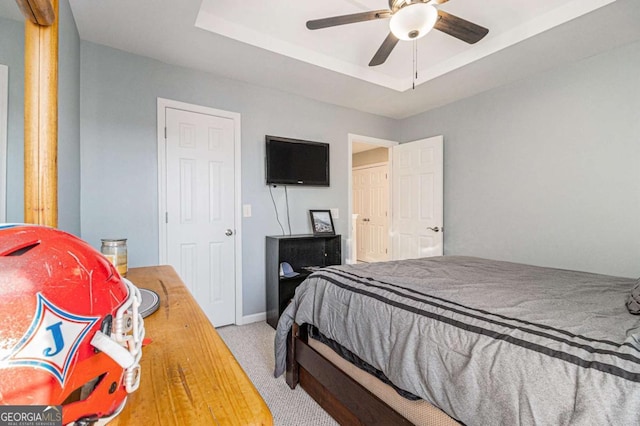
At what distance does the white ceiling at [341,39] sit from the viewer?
210 centimetres

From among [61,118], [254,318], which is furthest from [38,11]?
[254,318]

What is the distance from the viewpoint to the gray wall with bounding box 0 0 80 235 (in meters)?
0.69

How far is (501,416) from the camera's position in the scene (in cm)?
88

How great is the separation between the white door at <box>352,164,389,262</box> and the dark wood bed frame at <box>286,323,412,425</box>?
13.4 ft

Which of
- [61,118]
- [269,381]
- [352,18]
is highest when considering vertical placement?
[352,18]

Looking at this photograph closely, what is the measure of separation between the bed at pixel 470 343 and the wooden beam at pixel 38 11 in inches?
54.1

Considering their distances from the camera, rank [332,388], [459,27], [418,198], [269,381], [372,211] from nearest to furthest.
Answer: [332,388] < [459,27] < [269,381] < [418,198] < [372,211]

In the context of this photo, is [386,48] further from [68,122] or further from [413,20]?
[68,122]

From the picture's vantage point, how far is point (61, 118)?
160 cm

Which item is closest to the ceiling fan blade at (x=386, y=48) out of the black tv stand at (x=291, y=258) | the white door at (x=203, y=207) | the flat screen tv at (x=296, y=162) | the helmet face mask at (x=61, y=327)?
the flat screen tv at (x=296, y=162)

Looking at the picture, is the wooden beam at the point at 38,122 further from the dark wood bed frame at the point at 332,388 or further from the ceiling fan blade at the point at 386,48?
the ceiling fan blade at the point at 386,48

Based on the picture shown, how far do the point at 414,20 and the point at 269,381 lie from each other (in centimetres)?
242

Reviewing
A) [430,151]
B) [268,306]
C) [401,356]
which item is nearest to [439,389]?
[401,356]

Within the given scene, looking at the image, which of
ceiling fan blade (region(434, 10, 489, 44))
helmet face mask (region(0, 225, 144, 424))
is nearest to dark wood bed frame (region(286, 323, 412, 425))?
helmet face mask (region(0, 225, 144, 424))
